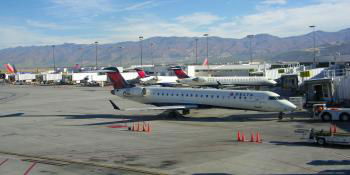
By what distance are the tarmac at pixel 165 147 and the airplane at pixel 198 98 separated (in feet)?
3.84

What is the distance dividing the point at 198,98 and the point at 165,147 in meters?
12.9

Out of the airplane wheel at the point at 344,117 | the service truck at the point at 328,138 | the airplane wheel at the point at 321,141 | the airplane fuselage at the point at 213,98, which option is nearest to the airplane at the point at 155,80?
the airplane fuselage at the point at 213,98

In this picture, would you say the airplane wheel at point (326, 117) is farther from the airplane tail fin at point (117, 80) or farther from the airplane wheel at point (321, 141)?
the airplane tail fin at point (117, 80)

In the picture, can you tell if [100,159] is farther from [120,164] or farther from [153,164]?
[153,164]

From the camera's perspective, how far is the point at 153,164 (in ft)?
62.2

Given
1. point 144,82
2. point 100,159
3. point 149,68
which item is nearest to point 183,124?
point 100,159

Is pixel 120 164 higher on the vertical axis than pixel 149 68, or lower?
lower

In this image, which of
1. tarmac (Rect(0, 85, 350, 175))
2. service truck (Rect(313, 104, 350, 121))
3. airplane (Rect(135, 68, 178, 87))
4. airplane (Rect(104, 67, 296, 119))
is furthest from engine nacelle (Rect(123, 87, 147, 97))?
airplane (Rect(135, 68, 178, 87))

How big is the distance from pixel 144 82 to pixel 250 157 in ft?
225

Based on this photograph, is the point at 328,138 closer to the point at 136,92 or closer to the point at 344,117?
the point at 344,117

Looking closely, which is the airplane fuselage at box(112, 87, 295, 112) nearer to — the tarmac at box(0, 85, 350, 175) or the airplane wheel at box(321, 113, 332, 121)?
the tarmac at box(0, 85, 350, 175)

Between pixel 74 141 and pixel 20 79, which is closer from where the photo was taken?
pixel 74 141

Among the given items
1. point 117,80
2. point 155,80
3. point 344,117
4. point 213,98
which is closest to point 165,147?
point 213,98

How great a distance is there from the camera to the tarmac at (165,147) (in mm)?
18109
